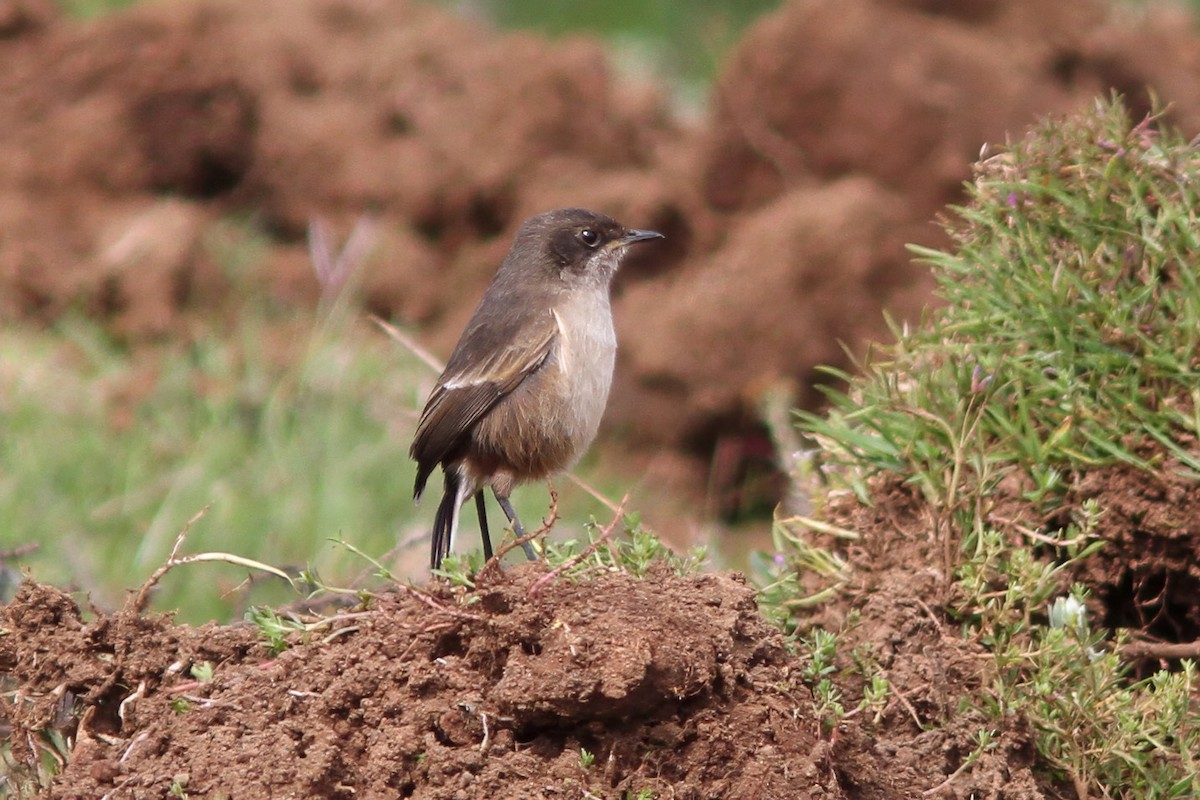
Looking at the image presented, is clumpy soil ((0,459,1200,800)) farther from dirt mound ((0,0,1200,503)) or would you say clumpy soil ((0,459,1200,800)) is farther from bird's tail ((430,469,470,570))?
dirt mound ((0,0,1200,503))

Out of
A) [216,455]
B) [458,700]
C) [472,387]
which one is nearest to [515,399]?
[472,387]

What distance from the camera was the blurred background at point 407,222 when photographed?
812cm

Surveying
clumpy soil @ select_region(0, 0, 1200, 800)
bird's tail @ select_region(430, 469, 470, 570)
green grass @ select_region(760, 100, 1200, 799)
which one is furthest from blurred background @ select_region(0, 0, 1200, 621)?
green grass @ select_region(760, 100, 1200, 799)

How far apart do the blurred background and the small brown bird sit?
5.69 ft

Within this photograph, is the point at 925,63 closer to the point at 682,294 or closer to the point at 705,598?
the point at 682,294

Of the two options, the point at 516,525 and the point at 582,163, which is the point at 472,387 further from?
the point at 582,163

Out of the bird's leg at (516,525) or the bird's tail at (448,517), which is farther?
the bird's tail at (448,517)

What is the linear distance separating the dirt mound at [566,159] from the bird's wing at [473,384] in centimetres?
339

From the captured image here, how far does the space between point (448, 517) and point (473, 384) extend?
20.3 inches

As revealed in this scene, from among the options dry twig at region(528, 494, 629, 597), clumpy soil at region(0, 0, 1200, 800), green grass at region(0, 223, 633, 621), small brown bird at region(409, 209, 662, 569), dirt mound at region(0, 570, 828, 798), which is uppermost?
clumpy soil at region(0, 0, 1200, 800)

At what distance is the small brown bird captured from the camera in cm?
553

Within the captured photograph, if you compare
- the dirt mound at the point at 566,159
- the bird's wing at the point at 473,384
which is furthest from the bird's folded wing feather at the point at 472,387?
the dirt mound at the point at 566,159

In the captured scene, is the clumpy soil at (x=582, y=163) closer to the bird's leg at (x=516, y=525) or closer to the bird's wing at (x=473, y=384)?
the bird's leg at (x=516, y=525)

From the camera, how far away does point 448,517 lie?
17.6ft
